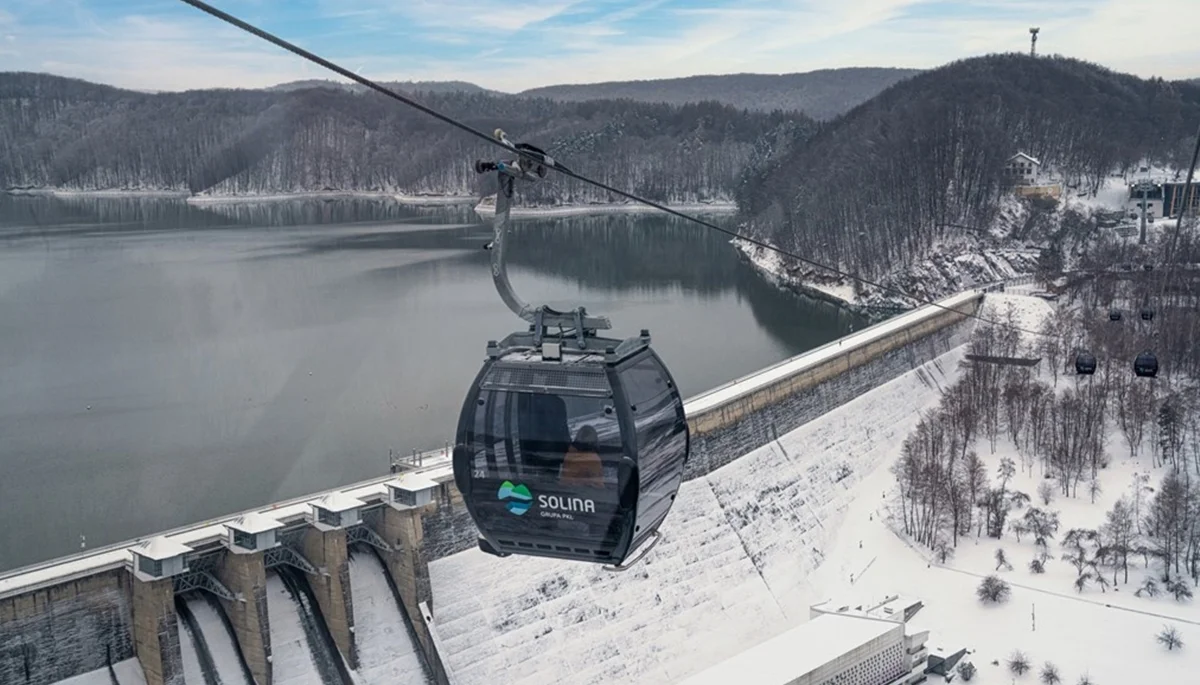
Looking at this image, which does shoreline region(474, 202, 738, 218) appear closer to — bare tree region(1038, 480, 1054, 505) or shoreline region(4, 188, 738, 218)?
shoreline region(4, 188, 738, 218)

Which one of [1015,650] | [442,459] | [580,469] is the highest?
[580,469]

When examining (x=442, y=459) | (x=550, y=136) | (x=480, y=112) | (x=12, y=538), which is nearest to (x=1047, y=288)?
(x=442, y=459)

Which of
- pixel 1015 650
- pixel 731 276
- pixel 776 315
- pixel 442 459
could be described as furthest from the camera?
pixel 731 276

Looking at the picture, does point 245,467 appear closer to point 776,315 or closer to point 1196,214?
point 776,315

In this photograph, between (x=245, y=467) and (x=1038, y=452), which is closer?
(x=245, y=467)

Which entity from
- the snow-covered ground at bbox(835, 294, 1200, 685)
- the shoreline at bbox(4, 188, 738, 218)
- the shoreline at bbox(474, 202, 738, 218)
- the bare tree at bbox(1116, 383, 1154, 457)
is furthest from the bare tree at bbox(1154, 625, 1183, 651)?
the shoreline at bbox(474, 202, 738, 218)

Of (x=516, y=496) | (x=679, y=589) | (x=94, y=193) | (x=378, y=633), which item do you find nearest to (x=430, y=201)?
(x=94, y=193)

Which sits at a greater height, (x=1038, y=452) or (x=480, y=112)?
(x=480, y=112)

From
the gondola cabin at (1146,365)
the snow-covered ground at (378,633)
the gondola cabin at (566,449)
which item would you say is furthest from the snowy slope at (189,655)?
the gondola cabin at (1146,365)
